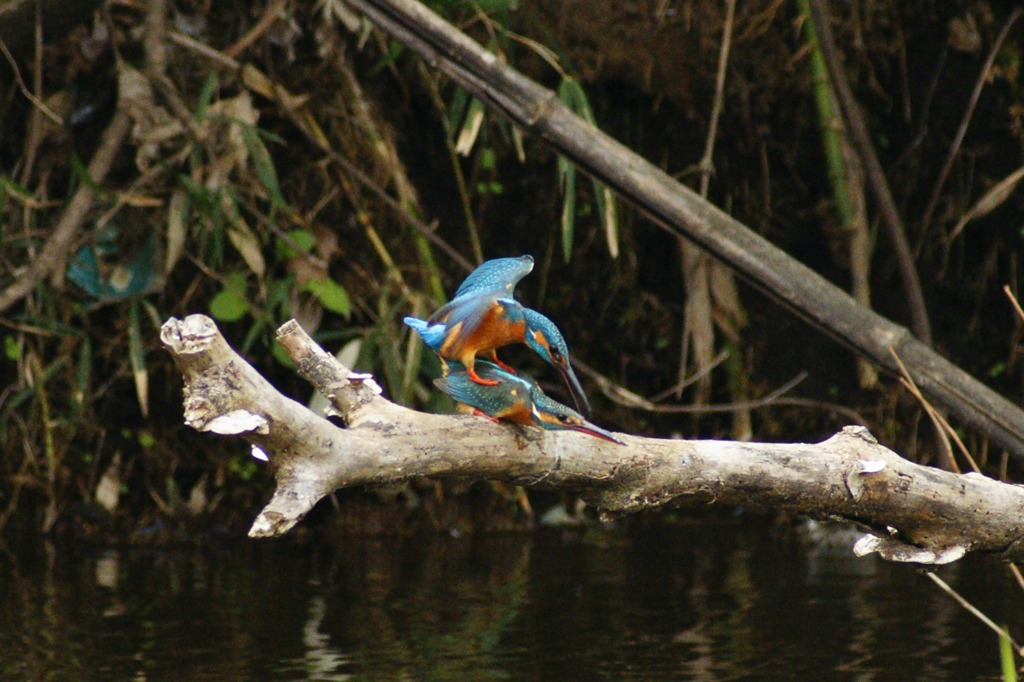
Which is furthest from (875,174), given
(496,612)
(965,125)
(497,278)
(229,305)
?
(497,278)

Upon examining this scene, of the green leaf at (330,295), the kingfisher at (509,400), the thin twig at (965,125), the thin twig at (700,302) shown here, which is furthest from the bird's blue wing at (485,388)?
the thin twig at (965,125)

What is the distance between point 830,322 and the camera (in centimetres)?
282

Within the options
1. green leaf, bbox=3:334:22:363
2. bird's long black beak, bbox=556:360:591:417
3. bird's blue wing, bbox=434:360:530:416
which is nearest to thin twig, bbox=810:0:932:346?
bird's long black beak, bbox=556:360:591:417

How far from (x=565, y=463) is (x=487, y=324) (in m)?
0.20

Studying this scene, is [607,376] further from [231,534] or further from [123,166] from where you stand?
[123,166]

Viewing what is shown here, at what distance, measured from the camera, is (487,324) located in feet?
5.00

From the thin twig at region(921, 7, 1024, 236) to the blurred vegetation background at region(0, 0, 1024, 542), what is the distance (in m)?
0.02

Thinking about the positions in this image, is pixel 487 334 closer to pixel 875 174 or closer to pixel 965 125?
pixel 875 174

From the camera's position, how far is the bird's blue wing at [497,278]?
5.04 feet

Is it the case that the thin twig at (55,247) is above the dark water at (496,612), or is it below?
above

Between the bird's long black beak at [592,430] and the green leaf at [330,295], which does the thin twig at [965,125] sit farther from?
the bird's long black beak at [592,430]

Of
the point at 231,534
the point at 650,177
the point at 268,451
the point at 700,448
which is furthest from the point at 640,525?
the point at 268,451

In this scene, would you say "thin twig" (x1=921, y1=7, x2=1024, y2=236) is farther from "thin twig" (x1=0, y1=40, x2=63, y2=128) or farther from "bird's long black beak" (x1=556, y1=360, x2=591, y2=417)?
"thin twig" (x1=0, y1=40, x2=63, y2=128)

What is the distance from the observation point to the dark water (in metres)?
2.38
